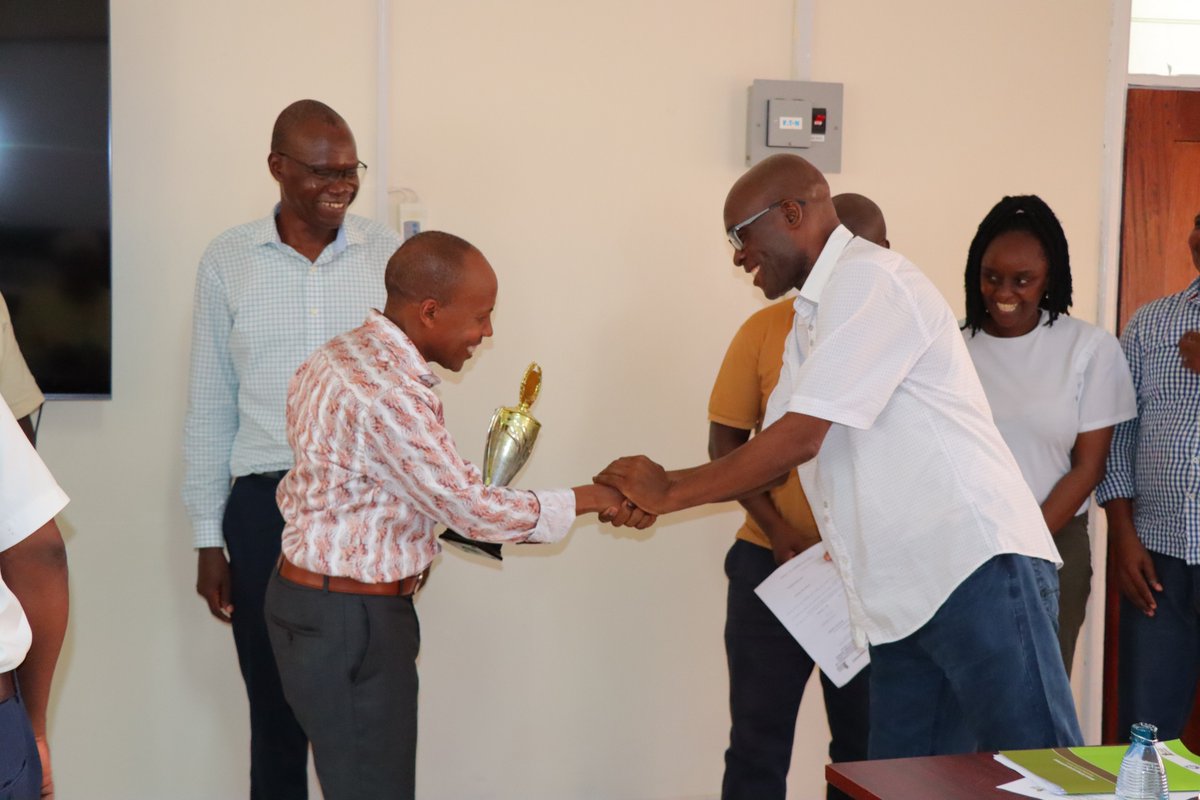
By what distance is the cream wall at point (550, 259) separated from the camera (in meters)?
3.33

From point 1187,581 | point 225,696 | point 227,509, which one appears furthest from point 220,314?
point 1187,581

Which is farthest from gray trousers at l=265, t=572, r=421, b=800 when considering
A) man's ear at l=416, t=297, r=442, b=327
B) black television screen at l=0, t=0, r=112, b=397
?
black television screen at l=0, t=0, r=112, b=397

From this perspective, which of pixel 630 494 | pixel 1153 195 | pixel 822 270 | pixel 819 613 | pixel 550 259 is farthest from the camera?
pixel 1153 195

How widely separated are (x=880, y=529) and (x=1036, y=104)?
236 cm

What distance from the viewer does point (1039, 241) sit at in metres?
2.96

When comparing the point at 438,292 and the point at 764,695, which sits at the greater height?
the point at 438,292

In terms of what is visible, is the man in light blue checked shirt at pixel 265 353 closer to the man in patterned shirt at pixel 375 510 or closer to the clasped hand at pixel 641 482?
the man in patterned shirt at pixel 375 510

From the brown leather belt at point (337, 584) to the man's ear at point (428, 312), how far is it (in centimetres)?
48

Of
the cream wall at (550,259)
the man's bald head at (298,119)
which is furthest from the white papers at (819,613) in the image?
the man's bald head at (298,119)

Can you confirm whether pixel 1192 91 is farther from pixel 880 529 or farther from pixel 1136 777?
pixel 1136 777

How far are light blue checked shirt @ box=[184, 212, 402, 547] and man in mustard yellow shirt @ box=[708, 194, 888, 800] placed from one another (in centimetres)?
93

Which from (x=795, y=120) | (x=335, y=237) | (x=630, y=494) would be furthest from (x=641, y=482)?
(x=795, y=120)

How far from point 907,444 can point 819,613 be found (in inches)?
30.1

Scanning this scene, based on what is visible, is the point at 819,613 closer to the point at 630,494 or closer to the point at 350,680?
the point at 630,494
